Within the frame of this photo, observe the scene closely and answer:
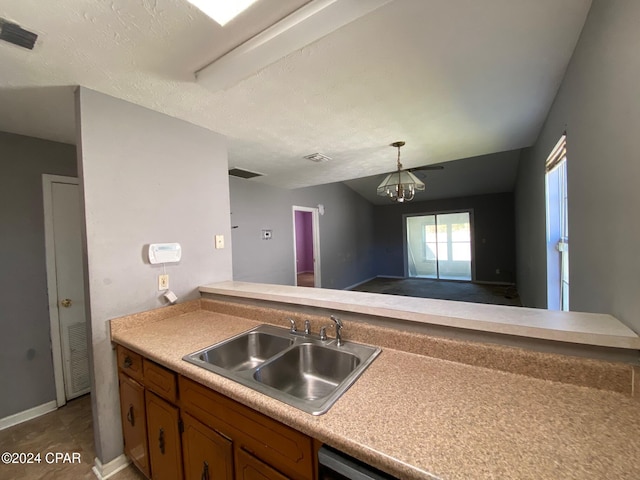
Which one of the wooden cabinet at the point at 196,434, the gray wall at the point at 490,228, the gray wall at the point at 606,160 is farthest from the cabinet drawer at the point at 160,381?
the gray wall at the point at 490,228

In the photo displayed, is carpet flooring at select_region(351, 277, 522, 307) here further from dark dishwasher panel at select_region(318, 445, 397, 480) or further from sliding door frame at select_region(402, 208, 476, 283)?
dark dishwasher panel at select_region(318, 445, 397, 480)

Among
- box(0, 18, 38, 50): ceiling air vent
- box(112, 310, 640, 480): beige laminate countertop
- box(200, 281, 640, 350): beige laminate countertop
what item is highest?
box(0, 18, 38, 50): ceiling air vent

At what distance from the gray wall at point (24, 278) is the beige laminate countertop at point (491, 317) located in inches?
84.1

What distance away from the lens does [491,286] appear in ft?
23.4

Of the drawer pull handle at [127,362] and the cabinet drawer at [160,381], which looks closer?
the cabinet drawer at [160,381]

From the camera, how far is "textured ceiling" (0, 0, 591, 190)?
109cm

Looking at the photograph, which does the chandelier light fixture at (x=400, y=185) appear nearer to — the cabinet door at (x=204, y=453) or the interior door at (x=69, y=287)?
the cabinet door at (x=204, y=453)

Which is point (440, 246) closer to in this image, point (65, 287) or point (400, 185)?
point (400, 185)

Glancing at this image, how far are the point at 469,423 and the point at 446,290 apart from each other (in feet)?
22.2

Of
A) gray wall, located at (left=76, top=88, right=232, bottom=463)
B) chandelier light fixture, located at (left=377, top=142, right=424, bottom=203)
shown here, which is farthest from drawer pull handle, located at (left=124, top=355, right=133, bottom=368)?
chandelier light fixture, located at (left=377, top=142, right=424, bottom=203)

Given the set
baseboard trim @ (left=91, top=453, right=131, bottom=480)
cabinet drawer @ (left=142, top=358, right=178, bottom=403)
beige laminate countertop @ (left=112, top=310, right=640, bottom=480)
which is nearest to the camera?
beige laminate countertop @ (left=112, top=310, right=640, bottom=480)

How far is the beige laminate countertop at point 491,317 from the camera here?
2.86ft

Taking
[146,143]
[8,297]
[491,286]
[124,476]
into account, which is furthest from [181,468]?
[491,286]

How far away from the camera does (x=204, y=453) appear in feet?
3.84
